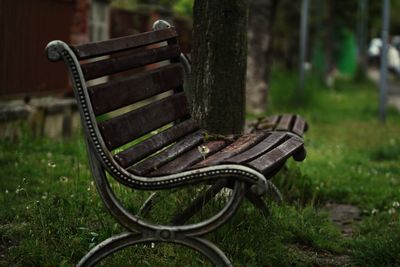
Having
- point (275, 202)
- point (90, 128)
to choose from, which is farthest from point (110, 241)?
point (275, 202)

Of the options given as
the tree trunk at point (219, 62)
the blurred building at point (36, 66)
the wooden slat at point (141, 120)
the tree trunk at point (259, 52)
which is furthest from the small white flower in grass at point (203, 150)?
the tree trunk at point (259, 52)

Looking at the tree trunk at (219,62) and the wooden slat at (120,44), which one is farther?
the tree trunk at (219,62)

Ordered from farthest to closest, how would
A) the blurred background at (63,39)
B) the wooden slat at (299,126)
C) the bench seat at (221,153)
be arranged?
the blurred background at (63,39) < the wooden slat at (299,126) < the bench seat at (221,153)

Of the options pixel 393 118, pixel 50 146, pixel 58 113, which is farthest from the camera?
pixel 393 118

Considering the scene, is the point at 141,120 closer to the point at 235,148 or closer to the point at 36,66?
the point at 235,148

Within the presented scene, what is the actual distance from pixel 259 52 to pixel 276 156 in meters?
8.95

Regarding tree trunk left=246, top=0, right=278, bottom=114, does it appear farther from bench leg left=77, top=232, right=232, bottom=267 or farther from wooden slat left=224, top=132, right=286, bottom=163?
bench leg left=77, top=232, right=232, bottom=267

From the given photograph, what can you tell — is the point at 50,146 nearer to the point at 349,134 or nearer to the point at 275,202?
the point at 275,202

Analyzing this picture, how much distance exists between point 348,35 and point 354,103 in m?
17.3

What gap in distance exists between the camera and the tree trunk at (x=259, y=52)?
1247cm

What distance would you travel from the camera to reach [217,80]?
4.95 meters

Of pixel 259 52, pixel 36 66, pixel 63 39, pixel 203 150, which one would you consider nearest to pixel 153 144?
pixel 203 150

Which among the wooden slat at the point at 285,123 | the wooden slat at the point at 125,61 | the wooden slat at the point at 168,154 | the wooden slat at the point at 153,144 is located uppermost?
the wooden slat at the point at 125,61

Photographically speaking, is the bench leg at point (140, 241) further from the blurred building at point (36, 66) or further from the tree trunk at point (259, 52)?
the tree trunk at point (259, 52)
